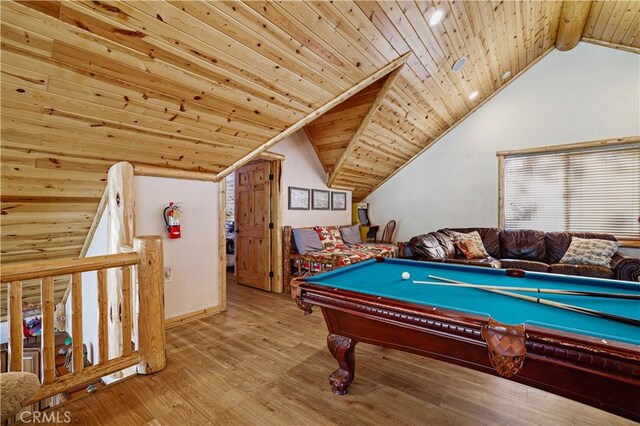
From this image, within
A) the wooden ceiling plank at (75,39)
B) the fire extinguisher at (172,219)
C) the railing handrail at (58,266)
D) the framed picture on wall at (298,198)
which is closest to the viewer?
the wooden ceiling plank at (75,39)

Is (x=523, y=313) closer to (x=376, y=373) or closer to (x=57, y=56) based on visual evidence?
(x=376, y=373)

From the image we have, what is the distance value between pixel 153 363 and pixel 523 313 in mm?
2487

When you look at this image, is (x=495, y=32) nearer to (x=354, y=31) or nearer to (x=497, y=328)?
(x=354, y=31)

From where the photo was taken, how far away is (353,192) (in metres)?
6.40

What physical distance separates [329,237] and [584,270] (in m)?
3.56

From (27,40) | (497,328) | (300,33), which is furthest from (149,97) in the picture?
(497,328)

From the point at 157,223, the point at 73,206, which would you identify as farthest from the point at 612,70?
the point at 73,206

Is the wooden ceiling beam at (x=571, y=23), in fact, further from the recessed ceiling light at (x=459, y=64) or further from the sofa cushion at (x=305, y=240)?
the sofa cushion at (x=305, y=240)

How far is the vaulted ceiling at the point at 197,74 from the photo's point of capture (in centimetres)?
171

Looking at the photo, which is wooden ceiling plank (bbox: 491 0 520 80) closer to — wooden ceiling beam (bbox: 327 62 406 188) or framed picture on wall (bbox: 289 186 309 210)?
wooden ceiling beam (bbox: 327 62 406 188)

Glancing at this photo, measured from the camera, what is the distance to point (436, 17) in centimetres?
283

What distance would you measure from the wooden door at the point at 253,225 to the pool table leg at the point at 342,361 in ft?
8.78

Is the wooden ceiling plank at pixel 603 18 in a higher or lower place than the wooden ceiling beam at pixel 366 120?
higher

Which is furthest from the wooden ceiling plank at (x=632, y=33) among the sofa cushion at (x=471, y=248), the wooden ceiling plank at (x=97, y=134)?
the wooden ceiling plank at (x=97, y=134)
